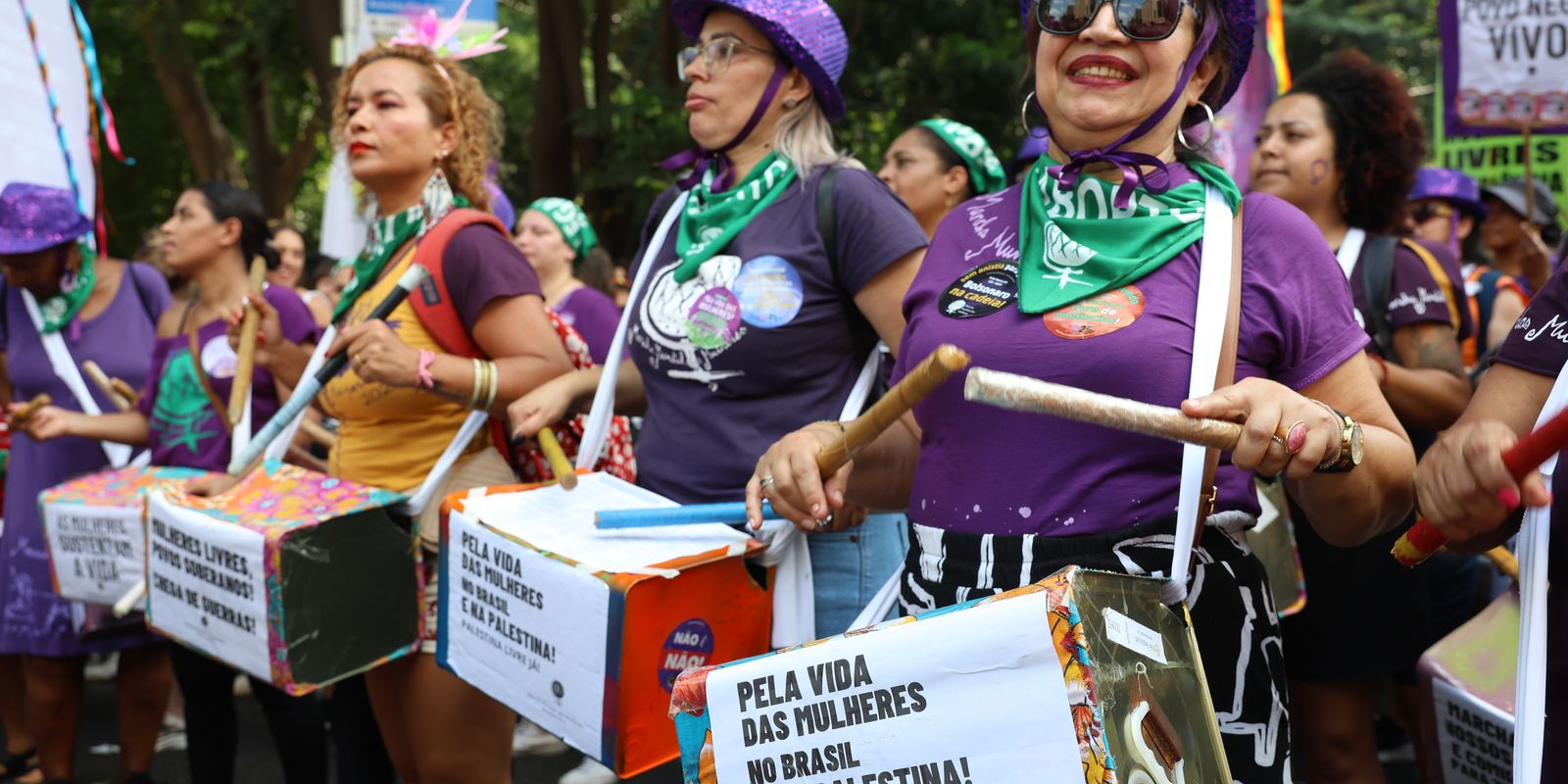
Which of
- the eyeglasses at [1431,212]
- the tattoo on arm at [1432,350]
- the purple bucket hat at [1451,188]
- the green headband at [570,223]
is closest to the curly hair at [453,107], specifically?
the tattoo on arm at [1432,350]

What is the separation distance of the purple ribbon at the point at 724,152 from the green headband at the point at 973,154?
178cm

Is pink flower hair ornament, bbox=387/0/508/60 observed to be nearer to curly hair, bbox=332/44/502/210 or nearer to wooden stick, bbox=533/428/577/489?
curly hair, bbox=332/44/502/210

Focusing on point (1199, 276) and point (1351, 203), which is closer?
point (1199, 276)

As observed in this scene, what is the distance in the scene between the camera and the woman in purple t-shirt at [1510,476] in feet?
5.18

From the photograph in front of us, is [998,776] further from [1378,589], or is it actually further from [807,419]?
[1378,589]

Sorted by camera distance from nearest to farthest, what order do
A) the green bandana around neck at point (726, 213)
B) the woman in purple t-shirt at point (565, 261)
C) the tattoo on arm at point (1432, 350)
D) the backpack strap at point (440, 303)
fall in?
1. the green bandana around neck at point (726, 213)
2. the backpack strap at point (440, 303)
3. the tattoo on arm at point (1432, 350)
4. the woman in purple t-shirt at point (565, 261)

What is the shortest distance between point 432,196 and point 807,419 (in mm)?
1271

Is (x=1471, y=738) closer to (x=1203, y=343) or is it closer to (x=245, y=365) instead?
(x=1203, y=343)

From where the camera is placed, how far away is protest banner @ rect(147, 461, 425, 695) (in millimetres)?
3020

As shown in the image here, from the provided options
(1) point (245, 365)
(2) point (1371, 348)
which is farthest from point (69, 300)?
(2) point (1371, 348)

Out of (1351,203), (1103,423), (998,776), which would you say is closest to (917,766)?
(998,776)

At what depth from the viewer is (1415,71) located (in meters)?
21.3

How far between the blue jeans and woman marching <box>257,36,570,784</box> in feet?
2.71

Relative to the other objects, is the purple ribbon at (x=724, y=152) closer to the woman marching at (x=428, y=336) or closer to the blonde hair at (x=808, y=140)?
the blonde hair at (x=808, y=140)
